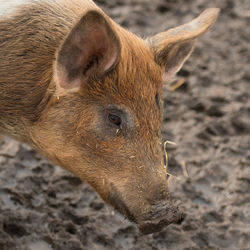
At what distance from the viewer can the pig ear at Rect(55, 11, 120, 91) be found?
301cm

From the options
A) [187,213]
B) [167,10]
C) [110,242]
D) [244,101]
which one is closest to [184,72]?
[244,101]

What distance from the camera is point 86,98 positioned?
11.0ft

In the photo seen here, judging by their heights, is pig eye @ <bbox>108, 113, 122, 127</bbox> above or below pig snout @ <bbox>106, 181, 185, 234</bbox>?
Result: above

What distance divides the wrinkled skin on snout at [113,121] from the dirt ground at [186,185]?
108cm

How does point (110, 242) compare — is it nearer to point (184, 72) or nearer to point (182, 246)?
point (182, 246)

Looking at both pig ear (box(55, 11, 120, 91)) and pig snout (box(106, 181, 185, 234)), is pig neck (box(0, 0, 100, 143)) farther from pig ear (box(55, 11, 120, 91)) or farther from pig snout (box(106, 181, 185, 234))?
pig snout (box(106, 181, 185, 234))

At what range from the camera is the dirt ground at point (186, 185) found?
436cm

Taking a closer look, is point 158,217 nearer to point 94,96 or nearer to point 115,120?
point 115,120

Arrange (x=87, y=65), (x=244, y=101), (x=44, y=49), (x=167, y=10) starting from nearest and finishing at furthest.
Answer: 1. (x=87, y=65)
2. (x=44, y=49)
3. (x=244, y=101)
4. (x=167, y=10)

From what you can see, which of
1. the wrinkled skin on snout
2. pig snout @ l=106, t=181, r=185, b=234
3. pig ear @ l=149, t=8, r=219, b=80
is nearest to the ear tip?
pig ear @ l=149, t=8, r=219, b=80

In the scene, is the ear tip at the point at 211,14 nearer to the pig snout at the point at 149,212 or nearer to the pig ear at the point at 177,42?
the pig ear at the point at 177,42

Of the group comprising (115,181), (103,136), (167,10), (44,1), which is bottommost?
(167,10)

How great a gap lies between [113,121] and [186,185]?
1796 mm

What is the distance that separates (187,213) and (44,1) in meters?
2.21
